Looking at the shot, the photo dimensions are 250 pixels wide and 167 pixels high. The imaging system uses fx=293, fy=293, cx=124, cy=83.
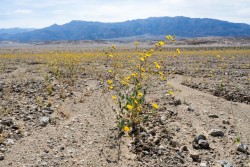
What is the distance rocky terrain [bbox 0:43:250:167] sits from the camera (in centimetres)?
516

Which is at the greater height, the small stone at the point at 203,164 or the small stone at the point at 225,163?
the small stone at the point at 225,163

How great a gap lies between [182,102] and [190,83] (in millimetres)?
3689

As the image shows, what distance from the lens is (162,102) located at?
887cm

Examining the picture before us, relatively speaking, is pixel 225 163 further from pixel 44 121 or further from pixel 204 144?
pixel 44 121

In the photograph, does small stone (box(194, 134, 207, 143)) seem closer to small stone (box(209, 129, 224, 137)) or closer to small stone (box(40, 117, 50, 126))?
small stone (box(209, 129, 224, 137))

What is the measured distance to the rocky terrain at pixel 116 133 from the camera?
5.16 meters

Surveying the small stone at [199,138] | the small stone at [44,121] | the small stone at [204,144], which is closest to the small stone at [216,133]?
the small stone at [199,138]

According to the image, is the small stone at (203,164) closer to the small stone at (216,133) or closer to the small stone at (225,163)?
the small stone at (225,163)

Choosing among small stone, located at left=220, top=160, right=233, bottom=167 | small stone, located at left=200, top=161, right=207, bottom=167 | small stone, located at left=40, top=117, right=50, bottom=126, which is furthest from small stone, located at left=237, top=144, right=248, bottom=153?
small stone, located at left=40, top=117, right=50, bottom=126

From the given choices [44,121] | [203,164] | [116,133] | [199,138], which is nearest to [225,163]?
[203,164]

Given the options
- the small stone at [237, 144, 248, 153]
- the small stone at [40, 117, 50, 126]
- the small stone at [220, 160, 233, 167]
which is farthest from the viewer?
the small stone at [40, 117, 50, 126]

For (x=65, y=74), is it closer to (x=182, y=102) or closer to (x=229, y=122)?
(x=182, y=102)

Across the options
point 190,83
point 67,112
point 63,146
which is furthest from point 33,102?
point 190,83

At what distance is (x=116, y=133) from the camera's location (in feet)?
20.4
